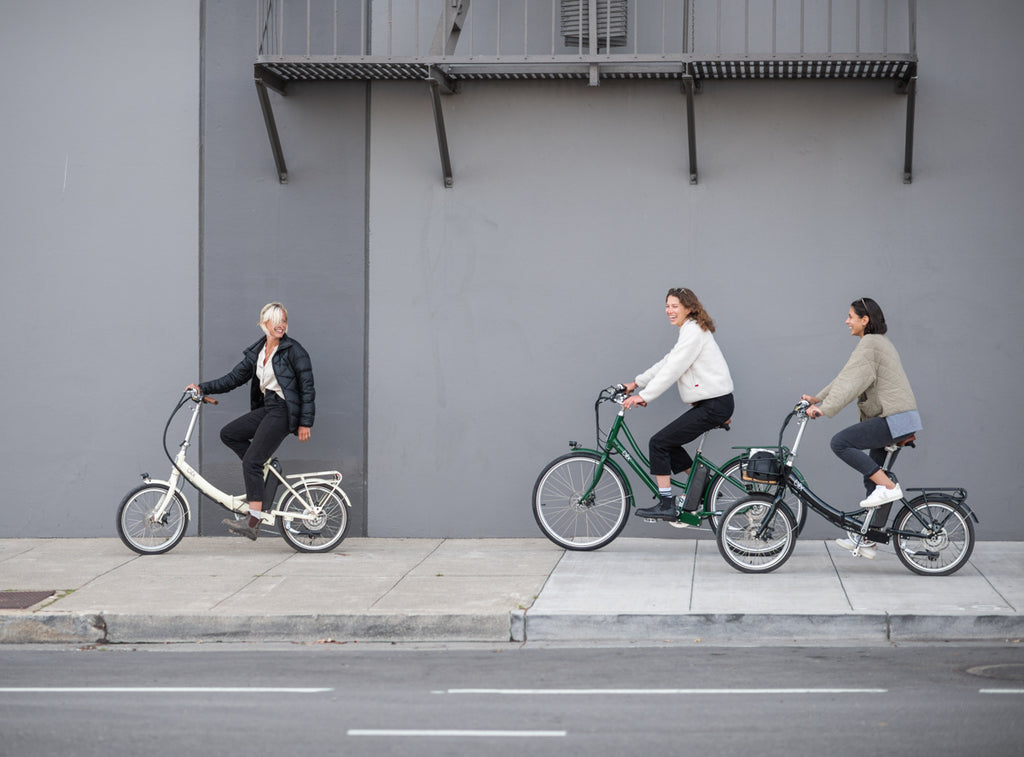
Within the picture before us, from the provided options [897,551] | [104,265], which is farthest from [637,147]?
[104,265]

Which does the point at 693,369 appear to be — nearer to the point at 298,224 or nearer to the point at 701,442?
the point at 701,442

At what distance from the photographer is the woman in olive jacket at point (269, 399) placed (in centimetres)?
981

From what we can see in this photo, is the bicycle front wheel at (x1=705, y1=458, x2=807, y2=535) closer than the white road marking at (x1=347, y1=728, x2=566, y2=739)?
No

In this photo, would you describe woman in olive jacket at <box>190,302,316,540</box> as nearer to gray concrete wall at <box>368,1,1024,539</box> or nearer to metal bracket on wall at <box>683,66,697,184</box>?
gray concrete wall at <box>368,1,1024,539</box>

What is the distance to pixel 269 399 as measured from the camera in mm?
9922

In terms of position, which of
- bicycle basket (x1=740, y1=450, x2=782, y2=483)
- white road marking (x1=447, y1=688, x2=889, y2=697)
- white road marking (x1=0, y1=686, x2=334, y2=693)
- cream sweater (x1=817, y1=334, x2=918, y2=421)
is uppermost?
cream sweater (x1=817, y1=334, x2=918, y2=421)

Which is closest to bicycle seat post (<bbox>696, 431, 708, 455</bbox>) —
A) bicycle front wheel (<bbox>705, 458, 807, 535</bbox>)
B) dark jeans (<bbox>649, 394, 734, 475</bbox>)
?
dark jeans (<bbox>649, 394, 734, 475</bbox>)

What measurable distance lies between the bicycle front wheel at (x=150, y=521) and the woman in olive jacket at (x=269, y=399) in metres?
0.44

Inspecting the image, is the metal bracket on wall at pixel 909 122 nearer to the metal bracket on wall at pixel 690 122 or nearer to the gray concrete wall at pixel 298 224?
the metal bracket on wall at pixel 690 122

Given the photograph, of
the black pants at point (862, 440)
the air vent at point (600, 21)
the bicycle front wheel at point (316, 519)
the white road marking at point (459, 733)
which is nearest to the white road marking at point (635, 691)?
the white road marking at point (459, 733)

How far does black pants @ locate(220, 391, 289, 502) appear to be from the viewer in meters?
9.80

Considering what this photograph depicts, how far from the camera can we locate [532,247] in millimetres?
10391

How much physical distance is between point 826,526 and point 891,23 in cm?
416

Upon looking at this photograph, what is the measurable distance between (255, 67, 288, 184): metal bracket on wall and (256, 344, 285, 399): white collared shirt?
162 cm
